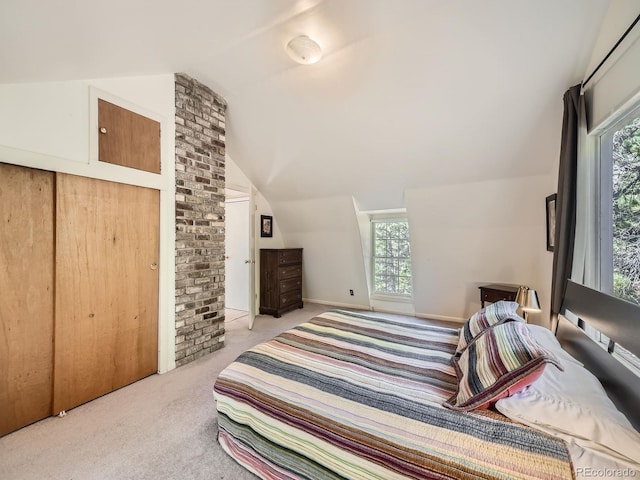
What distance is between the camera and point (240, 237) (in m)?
4.63

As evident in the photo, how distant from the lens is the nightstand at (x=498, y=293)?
10.3 ft

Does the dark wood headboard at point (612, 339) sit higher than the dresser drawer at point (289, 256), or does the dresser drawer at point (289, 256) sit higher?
the dresser drawer at point (289, 256)

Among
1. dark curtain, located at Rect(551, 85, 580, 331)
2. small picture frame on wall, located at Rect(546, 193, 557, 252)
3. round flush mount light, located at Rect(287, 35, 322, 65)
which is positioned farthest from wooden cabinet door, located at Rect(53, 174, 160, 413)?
small picture frame on wall, located at Rect(546, 193, 557, 252)

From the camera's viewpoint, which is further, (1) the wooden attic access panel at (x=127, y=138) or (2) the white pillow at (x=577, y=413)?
(1) the wooden attic access panel at (x=127, y=138)

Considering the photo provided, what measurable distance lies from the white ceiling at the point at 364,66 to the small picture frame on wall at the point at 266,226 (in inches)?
57.2

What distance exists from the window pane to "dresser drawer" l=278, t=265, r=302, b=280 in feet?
12.3

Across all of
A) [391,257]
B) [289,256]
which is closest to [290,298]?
[289,256]

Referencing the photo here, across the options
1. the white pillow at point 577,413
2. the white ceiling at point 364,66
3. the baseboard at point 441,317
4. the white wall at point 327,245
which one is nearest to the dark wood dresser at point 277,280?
the white wall at point 327,245

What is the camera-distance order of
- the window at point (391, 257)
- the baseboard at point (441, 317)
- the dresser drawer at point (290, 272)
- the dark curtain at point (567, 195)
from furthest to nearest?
the window at point (391, 257), the dresser drawer at point (290, 272), the baseboard at point (441, 317), the dark curtain at point (567, 195)

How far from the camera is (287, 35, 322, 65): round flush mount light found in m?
2.10

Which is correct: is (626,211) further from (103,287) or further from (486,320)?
(103,287)

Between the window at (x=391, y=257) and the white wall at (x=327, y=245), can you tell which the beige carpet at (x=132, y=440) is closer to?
the white wall at (x=327, y=245)

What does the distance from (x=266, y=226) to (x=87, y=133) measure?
292 cm

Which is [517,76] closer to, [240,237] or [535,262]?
[535,262]
